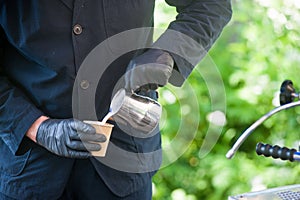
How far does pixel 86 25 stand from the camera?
50.6 inches

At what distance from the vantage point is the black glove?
1.24m

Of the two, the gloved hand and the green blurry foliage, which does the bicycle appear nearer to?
the gloved hand

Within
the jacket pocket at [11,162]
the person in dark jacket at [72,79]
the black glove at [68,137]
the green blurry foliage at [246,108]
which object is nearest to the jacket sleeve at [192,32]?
the person in dark jacket at [72,79]

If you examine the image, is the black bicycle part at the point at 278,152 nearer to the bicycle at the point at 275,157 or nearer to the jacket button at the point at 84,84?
the bicycle at the point at 275,157

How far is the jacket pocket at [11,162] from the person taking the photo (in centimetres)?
135

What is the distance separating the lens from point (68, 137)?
126cm

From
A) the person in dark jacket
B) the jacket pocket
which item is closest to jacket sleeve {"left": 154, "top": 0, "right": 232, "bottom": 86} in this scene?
the person in dark jacket

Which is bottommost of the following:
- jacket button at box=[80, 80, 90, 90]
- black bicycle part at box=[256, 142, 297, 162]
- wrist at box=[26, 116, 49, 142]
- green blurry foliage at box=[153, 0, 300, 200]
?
green blurry foliage at box=[153, 0, 300, 200]

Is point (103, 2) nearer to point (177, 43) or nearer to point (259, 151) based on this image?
point (177, 43)

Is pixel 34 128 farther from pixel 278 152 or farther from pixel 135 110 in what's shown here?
pixel 278 152

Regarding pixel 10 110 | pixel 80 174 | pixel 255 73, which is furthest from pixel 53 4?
pixel 255 73

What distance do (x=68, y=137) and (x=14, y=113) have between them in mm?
136

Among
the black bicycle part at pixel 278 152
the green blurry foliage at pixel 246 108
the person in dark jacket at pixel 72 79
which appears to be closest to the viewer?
the black bicycle part at pixel 278 152

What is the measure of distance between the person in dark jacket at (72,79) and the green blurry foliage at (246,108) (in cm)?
108
